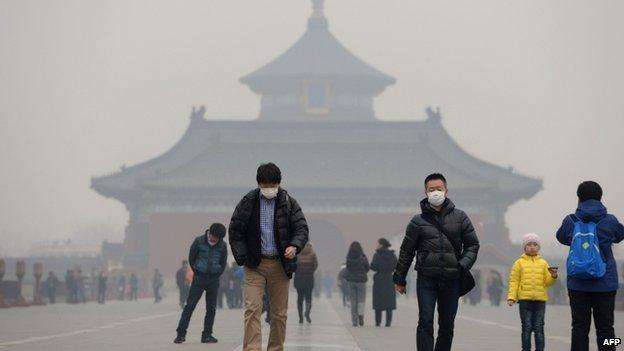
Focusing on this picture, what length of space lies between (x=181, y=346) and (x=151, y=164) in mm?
63430

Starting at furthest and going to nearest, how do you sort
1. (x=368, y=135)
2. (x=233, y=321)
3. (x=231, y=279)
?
(x=368, y=135) → (x=231, y=279) → (x=233, y=321)

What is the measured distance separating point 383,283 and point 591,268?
12.3m

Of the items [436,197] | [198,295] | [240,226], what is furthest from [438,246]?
[198,295]

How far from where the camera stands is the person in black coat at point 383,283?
23.0 metres

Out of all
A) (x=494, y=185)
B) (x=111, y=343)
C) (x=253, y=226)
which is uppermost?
(x=494, y=185)

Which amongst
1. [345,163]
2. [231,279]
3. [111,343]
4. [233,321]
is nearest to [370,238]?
[345,163]

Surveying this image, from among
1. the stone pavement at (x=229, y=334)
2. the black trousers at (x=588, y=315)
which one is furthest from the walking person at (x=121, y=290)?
the black trousers at (x=588, y=315)

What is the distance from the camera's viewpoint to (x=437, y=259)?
11203 millimetres

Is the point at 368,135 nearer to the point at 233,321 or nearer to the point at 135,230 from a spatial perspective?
the point at 135,230

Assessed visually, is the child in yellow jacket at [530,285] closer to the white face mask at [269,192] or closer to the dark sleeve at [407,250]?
the dark sleeve at [407,250]

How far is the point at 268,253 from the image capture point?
1138 cm

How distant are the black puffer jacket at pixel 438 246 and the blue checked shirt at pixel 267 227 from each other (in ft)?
3.31

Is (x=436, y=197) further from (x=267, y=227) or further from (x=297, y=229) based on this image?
(x=267, y=227)

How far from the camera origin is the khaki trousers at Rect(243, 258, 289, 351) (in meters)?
11.3
